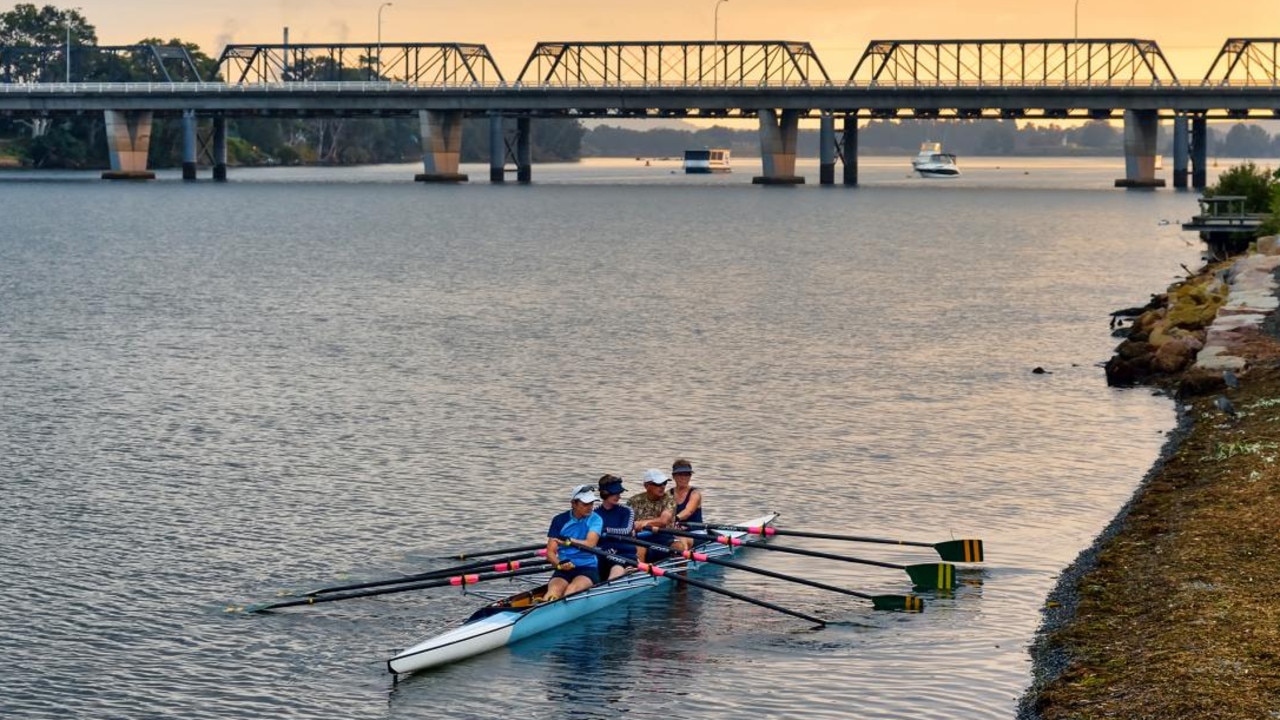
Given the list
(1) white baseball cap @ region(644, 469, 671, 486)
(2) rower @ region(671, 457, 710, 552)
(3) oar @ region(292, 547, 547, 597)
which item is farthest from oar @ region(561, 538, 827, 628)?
(2) rower @ region(671, 457, 710, 552)

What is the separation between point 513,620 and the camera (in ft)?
80.6

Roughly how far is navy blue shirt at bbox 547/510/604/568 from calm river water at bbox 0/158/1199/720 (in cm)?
90

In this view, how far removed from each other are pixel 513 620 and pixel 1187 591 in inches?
327

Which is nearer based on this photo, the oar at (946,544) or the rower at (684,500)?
the oar at (946,544)

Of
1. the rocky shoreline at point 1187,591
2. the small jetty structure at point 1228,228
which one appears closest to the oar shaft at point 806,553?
the rocky shoreline at point 1187,591

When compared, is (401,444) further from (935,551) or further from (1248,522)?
(1248,522)

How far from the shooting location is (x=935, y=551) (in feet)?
98.0

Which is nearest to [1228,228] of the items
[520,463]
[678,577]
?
[520,463]

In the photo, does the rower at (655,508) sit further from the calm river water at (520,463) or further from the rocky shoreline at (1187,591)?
the rocky shoreline at (1187,591)

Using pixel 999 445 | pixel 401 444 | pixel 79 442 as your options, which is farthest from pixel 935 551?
pixel 79 442

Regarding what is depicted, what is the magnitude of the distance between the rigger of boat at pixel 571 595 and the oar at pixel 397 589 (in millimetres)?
13

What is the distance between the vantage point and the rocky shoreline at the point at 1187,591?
20062mm

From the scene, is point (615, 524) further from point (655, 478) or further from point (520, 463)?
point (520, 463)

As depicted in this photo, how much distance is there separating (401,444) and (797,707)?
1954 cm
